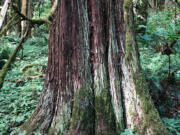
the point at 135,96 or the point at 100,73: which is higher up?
the point at 100,73

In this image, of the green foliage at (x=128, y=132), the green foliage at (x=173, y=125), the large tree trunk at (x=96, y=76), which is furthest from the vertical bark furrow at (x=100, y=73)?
the green foliage at (x=173, y=125)

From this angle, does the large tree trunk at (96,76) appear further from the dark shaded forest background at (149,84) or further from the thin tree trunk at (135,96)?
the dark shaded forest background at (149,84)

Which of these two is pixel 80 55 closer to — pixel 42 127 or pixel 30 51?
pixel 42 127

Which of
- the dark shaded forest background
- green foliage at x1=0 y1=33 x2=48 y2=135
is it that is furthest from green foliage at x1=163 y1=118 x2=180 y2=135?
green foliage at x1=0 y1=33 x2=48 y2=135

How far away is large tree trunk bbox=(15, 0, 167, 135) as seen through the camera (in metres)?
2.80

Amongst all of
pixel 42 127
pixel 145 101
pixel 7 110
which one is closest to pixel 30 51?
pixel 7 110

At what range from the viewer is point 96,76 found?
287 cm

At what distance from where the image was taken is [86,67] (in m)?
2.83

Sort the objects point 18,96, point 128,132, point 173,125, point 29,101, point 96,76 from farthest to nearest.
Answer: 1. point 18,96
2. point 29,101
3. point 173,125
4. point 96,76
5. point 128,132

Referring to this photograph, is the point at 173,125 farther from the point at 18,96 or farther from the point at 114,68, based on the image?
the point at 18,96

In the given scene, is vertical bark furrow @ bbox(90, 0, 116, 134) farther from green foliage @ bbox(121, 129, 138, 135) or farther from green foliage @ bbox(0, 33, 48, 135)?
green foliage @ bbox(0, 33, 48, 135)

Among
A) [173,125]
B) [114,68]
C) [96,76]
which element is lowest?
[173,125]

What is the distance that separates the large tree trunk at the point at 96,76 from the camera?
2803mm

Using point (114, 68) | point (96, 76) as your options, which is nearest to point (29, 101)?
point (96, 76)
